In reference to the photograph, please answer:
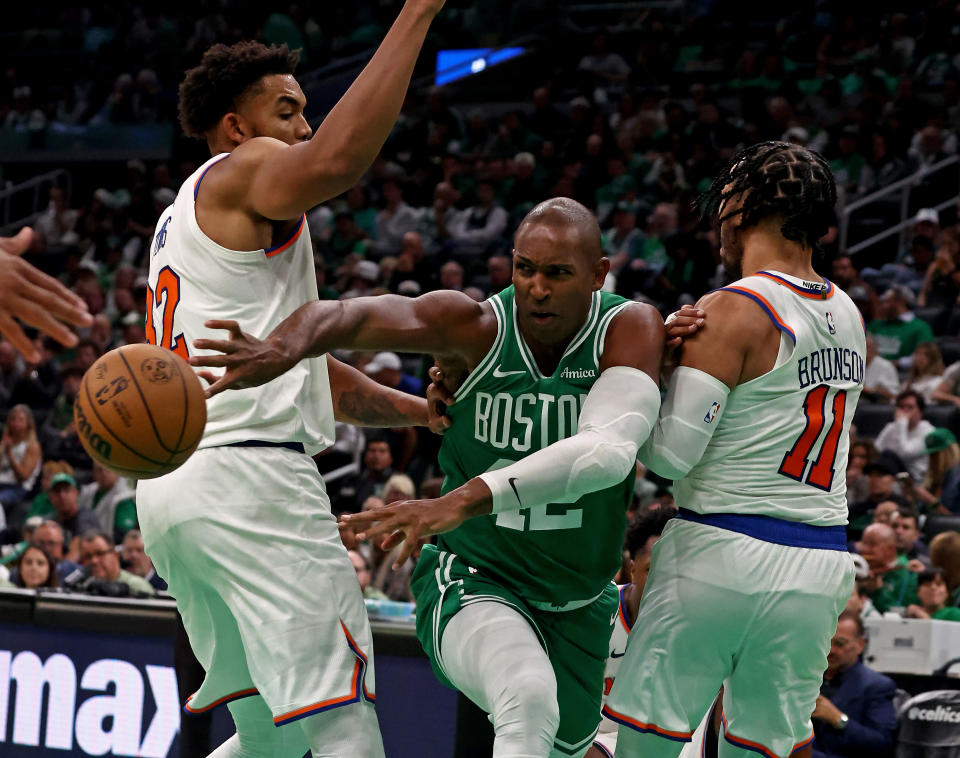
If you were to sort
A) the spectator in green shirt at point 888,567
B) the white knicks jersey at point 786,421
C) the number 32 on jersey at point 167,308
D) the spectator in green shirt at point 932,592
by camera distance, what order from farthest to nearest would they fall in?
1. the spectator in green shirt at point 888,567
2. the spectator in green shirt at point 932,592
3. the number 32 on jersey at point 167,308
4. the white knicks jersey at point 786,421

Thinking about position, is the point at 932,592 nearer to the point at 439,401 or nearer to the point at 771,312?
the point at 771,312

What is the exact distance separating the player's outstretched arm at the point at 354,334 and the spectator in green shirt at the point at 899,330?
7.77 m

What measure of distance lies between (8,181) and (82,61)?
8.14 ft

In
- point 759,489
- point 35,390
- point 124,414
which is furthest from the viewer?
point 35,390

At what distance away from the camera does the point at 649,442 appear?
3.78 meters

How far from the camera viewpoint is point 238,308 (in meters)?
3.72

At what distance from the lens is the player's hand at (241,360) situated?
10.9 ft

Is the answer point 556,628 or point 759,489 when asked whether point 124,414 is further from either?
point 759,489

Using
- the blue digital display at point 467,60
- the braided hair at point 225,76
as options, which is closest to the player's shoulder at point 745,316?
the braided hair at point 225,76

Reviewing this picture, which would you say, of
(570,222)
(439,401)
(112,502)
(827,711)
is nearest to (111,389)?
(439,401)

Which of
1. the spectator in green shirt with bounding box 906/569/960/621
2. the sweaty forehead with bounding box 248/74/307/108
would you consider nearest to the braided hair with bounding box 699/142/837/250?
the sweaty forehead with bounding box 248/74/307/108

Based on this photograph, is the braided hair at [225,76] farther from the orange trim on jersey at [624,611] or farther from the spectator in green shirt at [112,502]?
the spectator in green shirt at [112,502]

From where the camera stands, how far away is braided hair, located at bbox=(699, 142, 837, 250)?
12.5ft

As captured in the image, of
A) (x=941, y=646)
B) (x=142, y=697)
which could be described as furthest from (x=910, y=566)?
(x=142, y=697)
